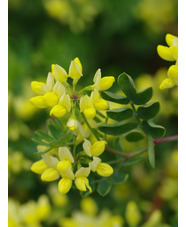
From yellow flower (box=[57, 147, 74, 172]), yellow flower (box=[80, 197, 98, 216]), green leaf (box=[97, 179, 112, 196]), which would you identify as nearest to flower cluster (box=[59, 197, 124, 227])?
yellow flower (box=[80, 197, 98, 216])

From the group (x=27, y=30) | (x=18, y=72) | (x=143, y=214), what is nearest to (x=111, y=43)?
(x=27, y=30)

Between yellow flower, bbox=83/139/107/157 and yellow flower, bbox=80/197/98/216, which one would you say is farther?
yellow flower, bbox=80/197/98/216

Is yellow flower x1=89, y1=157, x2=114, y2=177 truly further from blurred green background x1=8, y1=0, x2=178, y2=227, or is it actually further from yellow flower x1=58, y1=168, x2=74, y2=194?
blurred green background x1=8, y1=0, x2=178, y2=227

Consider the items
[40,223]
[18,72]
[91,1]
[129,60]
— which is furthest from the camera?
[129,60]

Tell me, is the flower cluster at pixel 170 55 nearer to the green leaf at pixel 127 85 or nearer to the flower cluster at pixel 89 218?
the green leaf at pixel 127 85

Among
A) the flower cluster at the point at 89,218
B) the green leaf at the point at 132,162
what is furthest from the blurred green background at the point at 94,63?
the green leaf at the point at 132,162

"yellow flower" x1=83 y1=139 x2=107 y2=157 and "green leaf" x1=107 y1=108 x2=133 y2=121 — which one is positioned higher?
"green leaf" x1=107 y1=108 x2=133 y2=121
